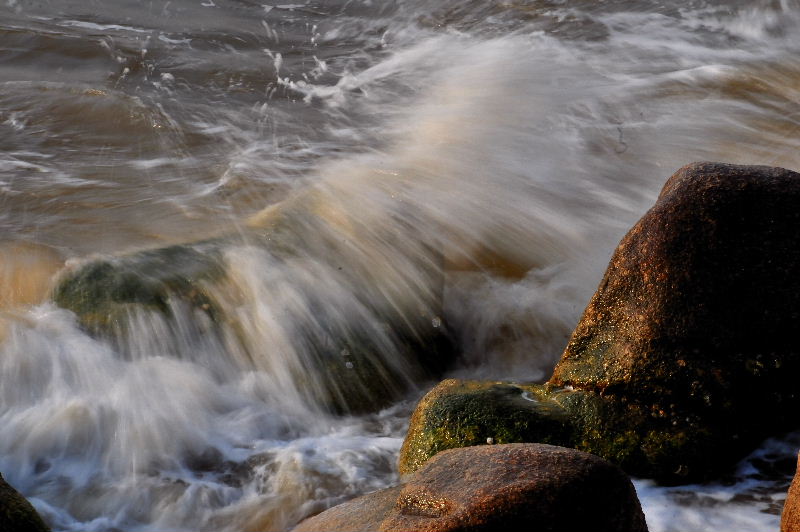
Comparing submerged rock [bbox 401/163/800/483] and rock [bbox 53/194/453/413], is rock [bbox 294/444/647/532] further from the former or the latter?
rock [bbox 53/194/453/413]

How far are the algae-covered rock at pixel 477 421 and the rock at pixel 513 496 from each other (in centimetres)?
66

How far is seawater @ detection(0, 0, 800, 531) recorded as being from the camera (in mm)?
4477

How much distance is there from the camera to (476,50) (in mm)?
9508

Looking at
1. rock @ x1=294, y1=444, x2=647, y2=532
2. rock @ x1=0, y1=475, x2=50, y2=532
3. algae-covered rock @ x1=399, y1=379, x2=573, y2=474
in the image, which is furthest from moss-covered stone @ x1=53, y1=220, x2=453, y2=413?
rock @ x1=294, y1=444, x2=647, y2=532

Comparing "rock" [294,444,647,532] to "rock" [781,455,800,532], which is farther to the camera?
"rock" [781,455,800,532]

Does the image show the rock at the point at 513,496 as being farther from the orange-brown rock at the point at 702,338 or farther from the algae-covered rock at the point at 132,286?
the algae-covered rock at the point at 132,286

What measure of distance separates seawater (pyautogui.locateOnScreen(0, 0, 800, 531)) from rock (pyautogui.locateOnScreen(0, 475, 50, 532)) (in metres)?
→ 0.62

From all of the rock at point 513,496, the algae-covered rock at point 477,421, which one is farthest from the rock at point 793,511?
the algae-covered rock at point 477,421

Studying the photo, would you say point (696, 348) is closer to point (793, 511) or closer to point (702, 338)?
point (702, 338)

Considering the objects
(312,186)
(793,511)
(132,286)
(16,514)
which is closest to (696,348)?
(793,511)

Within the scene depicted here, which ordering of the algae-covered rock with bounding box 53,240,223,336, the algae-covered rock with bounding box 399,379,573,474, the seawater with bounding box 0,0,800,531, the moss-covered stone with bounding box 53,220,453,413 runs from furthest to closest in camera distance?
the algae-covered rock with bounding box 53,240,223,336 < the moss-covered stone with bounding box 53,220,453,413 < the seawater with bounding box 0,0,800,531 < the algae-covered rock with bounding box 399,379,573,474

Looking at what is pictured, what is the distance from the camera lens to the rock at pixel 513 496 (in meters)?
2.89

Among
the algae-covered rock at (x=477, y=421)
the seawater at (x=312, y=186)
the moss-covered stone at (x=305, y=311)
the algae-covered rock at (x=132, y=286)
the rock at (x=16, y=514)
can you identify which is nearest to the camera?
the rock at (x=16, y=514)

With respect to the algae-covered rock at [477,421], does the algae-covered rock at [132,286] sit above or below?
above
